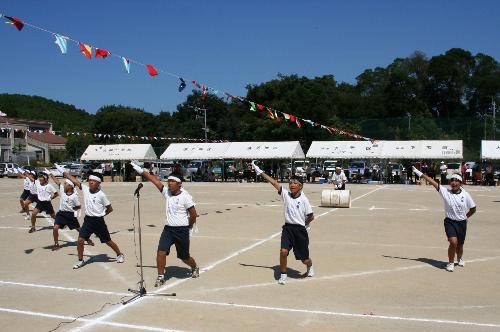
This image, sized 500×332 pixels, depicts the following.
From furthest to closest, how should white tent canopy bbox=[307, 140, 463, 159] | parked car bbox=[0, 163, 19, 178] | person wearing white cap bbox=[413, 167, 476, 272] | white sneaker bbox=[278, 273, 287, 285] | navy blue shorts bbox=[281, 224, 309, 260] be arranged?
parked car bbox=[0, 163, 19, 178] → white tent canopy bbox=[307, 140, 463, 159] → person wearing white cap bbox=[413, 167, 476, 272] → navy blue shorts bbox=[281, 224, 309, 260] → white sneaker bbox=[278, 273, 287, 285]

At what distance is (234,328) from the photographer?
6125 mm

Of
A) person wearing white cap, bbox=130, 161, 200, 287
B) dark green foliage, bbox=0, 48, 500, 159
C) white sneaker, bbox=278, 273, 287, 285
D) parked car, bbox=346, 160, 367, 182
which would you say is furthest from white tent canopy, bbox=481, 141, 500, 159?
person wearing white cap, bbox=130, 161, 200, 287

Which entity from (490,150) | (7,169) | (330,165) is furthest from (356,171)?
(7,169)

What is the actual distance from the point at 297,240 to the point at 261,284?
91 cm

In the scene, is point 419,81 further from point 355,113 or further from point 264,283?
point 264,283

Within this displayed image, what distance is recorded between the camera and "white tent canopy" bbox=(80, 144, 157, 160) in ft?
151

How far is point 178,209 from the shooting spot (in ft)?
26.7

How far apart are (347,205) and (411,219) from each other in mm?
3705

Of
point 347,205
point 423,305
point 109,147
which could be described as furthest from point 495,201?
point 109,147

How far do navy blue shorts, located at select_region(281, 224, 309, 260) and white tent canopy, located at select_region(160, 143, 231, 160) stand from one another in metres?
34.1

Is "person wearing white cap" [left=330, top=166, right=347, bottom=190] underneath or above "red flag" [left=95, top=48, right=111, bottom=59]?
underneath

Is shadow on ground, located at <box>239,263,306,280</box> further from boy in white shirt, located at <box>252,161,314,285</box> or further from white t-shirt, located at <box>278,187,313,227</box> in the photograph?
white t-shirt, located at <box>278,187,313,227</box>

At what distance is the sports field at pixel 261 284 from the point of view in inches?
252

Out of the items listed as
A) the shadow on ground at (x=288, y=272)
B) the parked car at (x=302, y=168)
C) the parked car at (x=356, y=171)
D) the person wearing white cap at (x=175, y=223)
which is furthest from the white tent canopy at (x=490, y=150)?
the person wearing white cap at (x=175, y=223)
